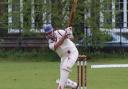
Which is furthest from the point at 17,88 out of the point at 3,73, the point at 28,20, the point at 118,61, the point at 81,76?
the point at 28,20

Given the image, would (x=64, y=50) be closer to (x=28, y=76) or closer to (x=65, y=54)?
(x=65, y=54)

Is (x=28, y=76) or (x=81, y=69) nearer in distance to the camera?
(x=81, y=69)

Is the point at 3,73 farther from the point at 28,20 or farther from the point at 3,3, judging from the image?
the point at 3,3

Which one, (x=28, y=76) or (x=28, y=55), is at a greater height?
(x=28, y=76)

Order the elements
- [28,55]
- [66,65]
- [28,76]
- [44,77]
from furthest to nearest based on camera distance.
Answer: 1. [28,55]
2. [28,76]
3. [44,77]
4. [66,65]

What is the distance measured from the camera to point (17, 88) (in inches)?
639

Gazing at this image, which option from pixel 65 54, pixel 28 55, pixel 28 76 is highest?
pixel 65 54

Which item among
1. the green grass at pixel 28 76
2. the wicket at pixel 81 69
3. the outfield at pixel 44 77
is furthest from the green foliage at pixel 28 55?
the wicket at pixel 81 69

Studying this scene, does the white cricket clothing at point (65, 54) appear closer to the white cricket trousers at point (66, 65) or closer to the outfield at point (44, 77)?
the white cricket trousers at point (66, 65)

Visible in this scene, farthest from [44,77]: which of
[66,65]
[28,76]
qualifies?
[66,65]

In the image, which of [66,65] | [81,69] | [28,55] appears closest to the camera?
[66,65]

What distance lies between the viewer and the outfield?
55.8 feet

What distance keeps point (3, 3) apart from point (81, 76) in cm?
1910

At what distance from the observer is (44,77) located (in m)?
19.7
